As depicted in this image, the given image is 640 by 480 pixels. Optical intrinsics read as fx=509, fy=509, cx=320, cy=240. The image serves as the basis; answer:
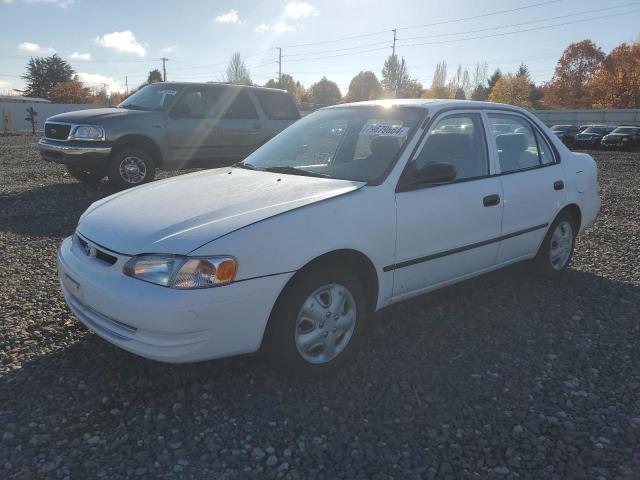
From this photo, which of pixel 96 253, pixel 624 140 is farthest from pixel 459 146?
pixel 624 140

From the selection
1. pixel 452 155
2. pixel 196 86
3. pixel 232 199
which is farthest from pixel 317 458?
pixel 196 86

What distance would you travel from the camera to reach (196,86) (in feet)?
29.6

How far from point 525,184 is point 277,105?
6.60 metres

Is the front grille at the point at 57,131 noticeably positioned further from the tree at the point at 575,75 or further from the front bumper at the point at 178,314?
the tree at the point at 575,75

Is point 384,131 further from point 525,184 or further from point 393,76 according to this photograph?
point 393,76

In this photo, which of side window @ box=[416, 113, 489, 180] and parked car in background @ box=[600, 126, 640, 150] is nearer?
side window @ box=[416, 113, 489, 180]

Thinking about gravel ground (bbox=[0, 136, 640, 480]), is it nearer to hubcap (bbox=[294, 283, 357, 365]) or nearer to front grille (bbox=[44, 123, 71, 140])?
hubcap (bbox=[294, 283, 357, 365])

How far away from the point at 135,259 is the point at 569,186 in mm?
3894

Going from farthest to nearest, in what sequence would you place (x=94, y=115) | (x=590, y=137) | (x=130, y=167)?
(x=590, y=137) < (x=130, y=167) < (x=94, y=115)

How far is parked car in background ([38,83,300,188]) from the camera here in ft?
26.1

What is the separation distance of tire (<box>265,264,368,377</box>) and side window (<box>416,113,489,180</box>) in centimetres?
106

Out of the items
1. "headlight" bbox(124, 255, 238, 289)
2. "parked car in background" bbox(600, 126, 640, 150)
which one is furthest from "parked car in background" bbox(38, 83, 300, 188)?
"parked car in background" bbox(600, 126, 640, 150)

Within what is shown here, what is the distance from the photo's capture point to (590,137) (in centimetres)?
3122

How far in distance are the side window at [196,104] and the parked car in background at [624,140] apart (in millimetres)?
27271
